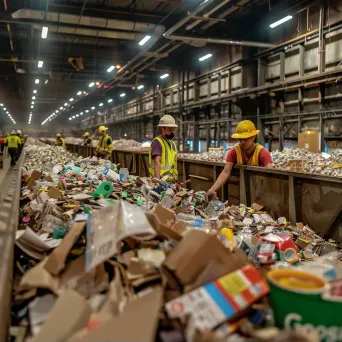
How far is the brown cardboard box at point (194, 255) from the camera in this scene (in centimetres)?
193

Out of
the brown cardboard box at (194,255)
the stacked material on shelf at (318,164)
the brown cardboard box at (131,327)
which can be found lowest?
the brown cardboard box at (131,327)

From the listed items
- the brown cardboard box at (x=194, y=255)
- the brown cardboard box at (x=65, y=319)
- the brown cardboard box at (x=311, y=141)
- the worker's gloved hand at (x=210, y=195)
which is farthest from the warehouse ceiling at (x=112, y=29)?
the brown cardboard box at (x=65, y=319)

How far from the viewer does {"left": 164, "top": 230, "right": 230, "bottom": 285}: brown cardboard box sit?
193 centimetres

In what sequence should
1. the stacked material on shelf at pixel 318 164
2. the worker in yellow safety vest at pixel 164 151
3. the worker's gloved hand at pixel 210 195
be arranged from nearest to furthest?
1. the worker's gloved hand at pixel 210 195
2. the worker in yellow safety vest at pixel 164 151
3. the stacked material on shelf at pixel 318 164

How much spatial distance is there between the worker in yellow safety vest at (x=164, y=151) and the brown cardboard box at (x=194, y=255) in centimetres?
369

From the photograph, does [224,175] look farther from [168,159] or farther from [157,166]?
[157,166]

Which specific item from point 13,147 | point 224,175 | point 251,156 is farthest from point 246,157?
point 13,147

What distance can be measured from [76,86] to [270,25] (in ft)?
60.8

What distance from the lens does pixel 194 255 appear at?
1979mm

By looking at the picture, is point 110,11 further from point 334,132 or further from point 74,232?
point 74,232

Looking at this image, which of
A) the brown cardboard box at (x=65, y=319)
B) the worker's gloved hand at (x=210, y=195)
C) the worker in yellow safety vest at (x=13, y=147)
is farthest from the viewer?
the worker in yellow safety vest at (x=13, y=147)

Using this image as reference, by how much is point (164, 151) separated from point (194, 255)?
12.7ft

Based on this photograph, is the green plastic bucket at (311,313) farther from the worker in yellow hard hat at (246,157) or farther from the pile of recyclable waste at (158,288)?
the worker in yellow hard hat at (246,157)

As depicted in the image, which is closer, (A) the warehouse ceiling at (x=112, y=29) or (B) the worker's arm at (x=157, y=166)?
(B) the worker's arm at (x=157, y=166)
